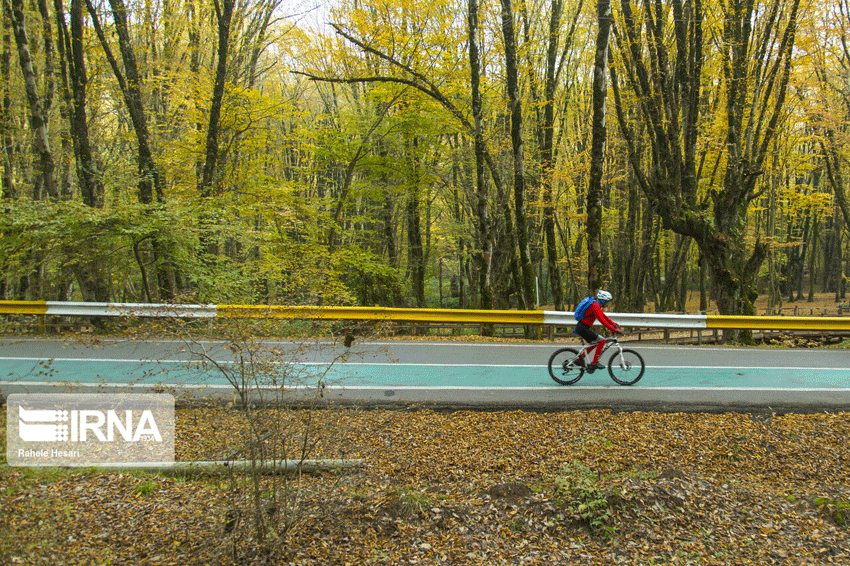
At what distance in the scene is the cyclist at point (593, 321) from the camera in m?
8.19

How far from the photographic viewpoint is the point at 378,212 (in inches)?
810

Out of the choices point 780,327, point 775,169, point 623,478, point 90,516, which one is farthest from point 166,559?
point 775,169

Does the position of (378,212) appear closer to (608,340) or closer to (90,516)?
(608,340)

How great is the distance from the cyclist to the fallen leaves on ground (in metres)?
1.68

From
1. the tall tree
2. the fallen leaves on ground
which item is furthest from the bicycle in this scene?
the tall tree

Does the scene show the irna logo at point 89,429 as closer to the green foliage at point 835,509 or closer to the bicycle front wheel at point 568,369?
the bicycle front wheel at point 568,369

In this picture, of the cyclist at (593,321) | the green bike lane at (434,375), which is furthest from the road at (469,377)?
the cyclist at (593,321)

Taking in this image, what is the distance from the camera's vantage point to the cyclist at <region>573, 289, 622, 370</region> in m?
8.19

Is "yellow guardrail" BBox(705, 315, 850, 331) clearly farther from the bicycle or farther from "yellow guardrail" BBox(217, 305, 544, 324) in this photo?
the bicycle

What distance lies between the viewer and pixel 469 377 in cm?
893

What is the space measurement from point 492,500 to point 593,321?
4034 mm

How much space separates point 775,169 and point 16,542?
26.5 meters

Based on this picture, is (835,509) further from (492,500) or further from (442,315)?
(442,315)

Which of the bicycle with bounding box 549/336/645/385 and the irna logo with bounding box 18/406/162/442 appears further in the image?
the bicycle with bounding box 549/336/645/385
